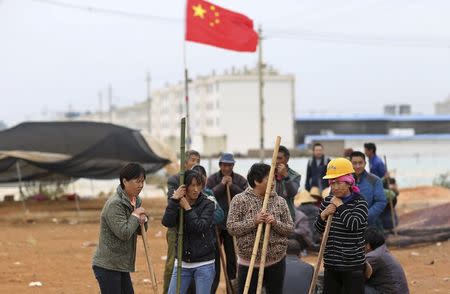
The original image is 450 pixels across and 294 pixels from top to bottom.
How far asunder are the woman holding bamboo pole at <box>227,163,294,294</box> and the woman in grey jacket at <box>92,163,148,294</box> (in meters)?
0.87

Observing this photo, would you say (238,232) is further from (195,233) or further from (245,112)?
(245,112)

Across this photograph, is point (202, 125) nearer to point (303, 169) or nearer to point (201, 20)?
point (303, 169)

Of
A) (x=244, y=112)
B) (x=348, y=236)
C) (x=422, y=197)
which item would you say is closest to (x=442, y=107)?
Result: (x=244, y=112)

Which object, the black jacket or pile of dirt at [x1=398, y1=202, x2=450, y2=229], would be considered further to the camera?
pile of dirt at [x1=398, y1=202, x2=450, y2=229]

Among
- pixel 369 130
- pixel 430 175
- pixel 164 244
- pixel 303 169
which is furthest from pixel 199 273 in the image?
pixel 369 130

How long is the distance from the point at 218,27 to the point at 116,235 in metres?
11.6

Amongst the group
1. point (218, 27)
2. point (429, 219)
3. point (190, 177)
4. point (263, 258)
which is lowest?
point (429, 219)

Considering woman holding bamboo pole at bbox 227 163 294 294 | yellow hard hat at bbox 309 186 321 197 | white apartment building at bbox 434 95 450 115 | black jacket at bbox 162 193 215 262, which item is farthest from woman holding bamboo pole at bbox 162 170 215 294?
white apartment building at bbox 434 95 450 115

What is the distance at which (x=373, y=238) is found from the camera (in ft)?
24.0

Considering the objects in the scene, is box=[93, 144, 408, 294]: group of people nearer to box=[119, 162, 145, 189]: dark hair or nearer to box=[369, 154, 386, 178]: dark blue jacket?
box=[119, 162, 145, 189]: dark hair

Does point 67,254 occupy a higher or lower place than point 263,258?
lower

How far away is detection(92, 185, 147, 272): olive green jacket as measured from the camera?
5.97m

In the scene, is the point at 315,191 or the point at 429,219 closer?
the point at 315,191

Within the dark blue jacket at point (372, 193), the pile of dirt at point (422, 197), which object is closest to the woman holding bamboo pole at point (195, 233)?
the dark blue jacket at point (372, 193)
